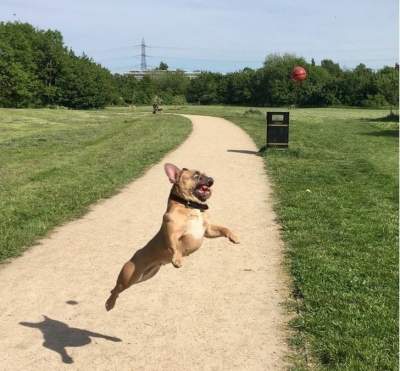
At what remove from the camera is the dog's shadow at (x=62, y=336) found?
4.63m

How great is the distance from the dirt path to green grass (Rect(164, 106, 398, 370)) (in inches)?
11.9

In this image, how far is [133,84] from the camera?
322 feet

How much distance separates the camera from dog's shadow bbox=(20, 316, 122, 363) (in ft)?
15.2

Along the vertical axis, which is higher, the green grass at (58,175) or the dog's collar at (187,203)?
the dog's collar at (187,203)

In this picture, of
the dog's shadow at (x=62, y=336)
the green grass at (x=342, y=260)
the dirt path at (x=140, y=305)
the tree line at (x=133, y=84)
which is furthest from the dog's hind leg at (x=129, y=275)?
the tree line at (x=133, y=84)

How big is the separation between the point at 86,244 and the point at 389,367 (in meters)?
4.86

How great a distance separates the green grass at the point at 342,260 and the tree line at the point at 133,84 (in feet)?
197

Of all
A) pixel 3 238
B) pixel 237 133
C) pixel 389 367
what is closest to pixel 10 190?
pixel 3 238

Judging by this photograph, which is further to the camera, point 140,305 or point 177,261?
point 140,305

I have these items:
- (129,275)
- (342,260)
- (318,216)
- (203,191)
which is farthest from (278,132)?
(203,191)

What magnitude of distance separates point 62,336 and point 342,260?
3.67 metres

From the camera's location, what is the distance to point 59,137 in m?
27.4

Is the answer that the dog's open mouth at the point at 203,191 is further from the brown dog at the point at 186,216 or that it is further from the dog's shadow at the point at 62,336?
the dog's shadow at the point at 62,336

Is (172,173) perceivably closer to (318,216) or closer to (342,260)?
(342,260)
